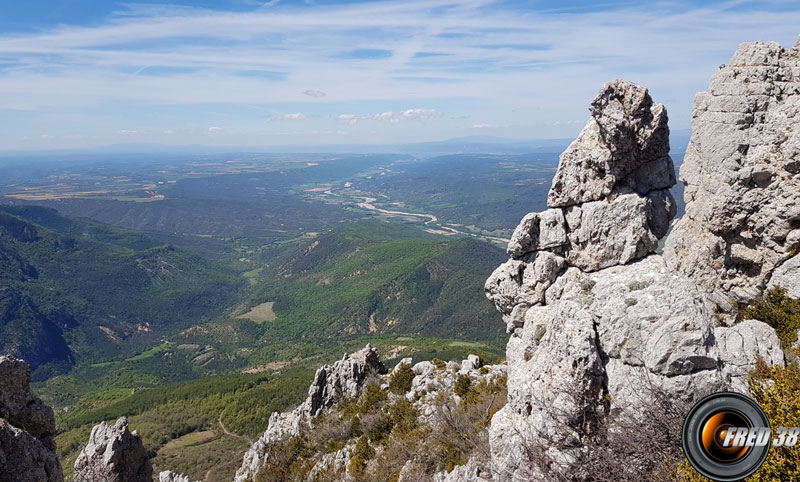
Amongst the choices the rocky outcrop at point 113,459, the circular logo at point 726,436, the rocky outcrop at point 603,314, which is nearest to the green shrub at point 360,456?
the rocky outcrop at point 603,314

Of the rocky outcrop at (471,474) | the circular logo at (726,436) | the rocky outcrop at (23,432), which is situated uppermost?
the circular logo at (726,436)

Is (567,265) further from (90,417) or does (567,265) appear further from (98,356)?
(98,356)

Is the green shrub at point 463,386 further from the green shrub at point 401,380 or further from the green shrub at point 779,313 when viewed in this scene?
the green shrub at point 779,313

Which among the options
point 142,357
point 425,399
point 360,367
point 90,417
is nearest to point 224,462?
point 360,367

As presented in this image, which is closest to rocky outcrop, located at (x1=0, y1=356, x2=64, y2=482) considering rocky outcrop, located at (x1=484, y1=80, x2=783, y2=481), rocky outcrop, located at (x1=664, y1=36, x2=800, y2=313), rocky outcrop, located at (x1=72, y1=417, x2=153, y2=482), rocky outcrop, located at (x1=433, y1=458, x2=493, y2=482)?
rocky outcrop, located at (x1=72, y1=417, x2=153, y2=482)

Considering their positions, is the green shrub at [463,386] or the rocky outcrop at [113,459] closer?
the rocky outcrop at [113,459]

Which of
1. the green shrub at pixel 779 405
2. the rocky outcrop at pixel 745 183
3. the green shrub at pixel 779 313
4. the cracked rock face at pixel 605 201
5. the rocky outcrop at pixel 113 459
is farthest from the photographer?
the rocky outcrop at pixel 113 459

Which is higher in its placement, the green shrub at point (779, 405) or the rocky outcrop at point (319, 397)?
the green shrub at point (779, 405)
